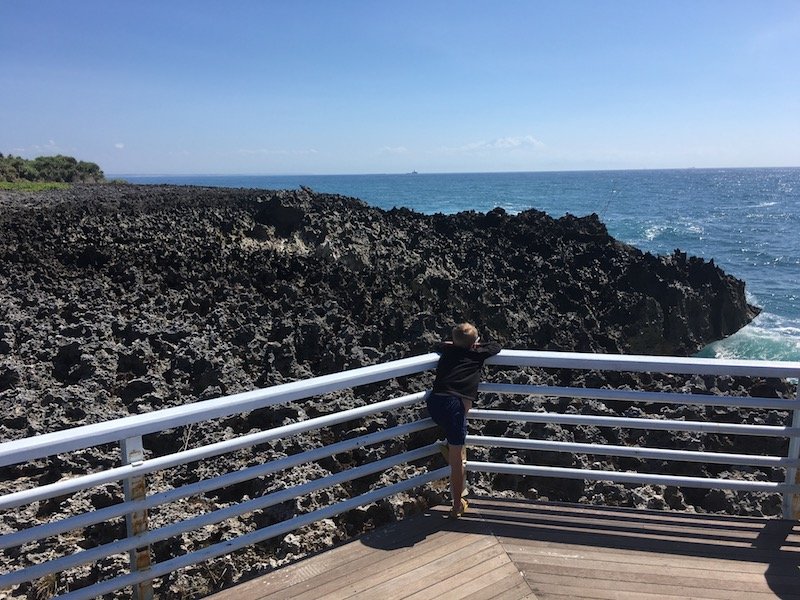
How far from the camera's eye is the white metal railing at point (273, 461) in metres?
2.72

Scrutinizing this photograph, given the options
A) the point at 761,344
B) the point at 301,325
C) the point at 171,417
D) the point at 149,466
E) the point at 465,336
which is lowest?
the point at 761,344

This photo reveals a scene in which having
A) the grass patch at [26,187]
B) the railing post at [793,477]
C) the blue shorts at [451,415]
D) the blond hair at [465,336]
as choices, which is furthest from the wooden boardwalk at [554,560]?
the grass patch at [26,187]

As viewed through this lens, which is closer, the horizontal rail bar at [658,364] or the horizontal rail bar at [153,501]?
the horizontal rail bar at [153,501]

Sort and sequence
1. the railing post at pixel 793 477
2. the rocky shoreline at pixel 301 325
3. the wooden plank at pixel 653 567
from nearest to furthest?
the wooden plank at pixel 653 567 < the railing post at pixel 793 477 < the rocky shoreline at pixel 301 325

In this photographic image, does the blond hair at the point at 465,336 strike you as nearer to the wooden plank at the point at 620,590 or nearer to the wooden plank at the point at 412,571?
the wooden plank at the point at 412,571

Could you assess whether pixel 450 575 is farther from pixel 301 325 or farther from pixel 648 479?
pixel 301 325

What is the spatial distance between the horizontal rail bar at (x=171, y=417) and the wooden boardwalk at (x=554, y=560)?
1015mm

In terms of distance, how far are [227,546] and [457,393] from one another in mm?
1589

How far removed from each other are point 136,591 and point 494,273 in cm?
1435

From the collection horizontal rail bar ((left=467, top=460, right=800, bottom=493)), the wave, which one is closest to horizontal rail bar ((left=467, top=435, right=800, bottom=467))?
horizontal rail bar ((left=467, top=460, right=800, bottom=493))

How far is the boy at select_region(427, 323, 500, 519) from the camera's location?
12.8 feet

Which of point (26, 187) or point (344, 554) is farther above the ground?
point (26, 187)

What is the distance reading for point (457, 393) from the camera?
388cm


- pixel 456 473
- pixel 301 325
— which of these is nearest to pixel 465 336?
pixel 456 473
